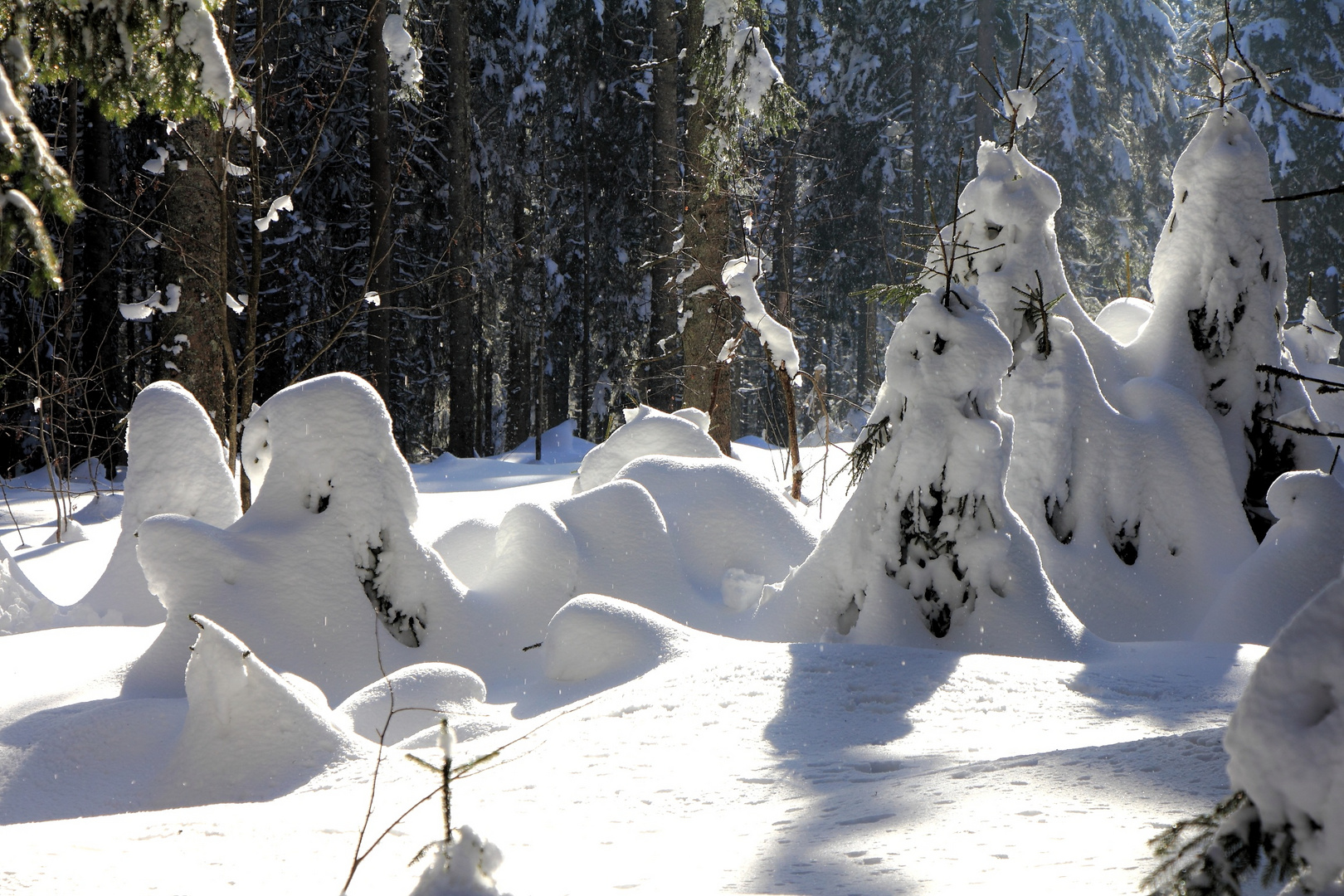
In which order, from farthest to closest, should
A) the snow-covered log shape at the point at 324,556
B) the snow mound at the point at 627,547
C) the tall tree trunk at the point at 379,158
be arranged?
the tall tree trunk at the point at 379,158 → the snow mound at the point at 627,547 → the snow-covered log shape at the point at 324,556

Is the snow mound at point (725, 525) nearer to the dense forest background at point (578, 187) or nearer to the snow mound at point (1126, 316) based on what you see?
the dense forest background at point (578, 187)

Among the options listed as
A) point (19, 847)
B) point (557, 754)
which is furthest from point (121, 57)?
point (557, 754)

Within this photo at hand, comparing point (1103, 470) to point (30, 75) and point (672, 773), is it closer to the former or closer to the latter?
point (672, 773)

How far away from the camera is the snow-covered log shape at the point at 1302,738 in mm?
1490

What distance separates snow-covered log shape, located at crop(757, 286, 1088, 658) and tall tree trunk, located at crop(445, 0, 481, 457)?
40.0ft

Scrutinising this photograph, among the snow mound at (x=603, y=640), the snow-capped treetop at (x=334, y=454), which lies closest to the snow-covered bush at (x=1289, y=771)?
the snow mound at (x=603, y=640)

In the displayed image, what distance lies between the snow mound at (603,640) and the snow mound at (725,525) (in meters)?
1.49

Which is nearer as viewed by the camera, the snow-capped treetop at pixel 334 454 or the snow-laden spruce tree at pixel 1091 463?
the snow-capped treetop at pixel 334 454

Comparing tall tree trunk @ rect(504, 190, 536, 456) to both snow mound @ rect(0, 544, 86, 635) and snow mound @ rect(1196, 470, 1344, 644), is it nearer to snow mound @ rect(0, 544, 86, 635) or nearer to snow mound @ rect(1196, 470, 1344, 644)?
snow mound @ rect(0, 544, 86, 635)

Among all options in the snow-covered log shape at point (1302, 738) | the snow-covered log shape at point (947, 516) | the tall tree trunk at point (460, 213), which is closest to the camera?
the snow-covered log shape at point (1302, 738)

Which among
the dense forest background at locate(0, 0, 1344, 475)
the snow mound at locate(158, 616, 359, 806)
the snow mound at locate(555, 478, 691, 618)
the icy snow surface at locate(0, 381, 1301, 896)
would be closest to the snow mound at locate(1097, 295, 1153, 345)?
the dense forest background at locate(0, 0, 1344, 475)

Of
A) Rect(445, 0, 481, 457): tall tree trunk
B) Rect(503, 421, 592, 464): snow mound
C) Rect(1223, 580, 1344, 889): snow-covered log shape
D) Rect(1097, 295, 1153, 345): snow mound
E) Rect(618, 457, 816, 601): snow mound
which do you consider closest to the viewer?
Rect(1223, 580, 1344, 889): snow-covered log shape

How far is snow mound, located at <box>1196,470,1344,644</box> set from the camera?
6.18 m

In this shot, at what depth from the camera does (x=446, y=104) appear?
60.0ft
